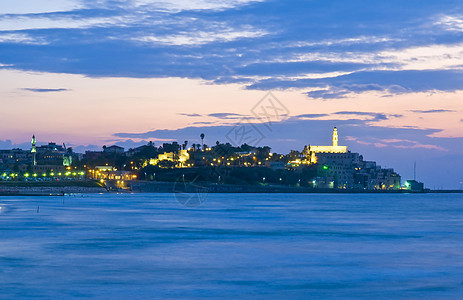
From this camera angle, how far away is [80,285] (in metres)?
23.8

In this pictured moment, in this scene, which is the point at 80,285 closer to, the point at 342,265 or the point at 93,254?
the point at 93,254

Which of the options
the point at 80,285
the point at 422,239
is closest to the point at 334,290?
the point at 80,285

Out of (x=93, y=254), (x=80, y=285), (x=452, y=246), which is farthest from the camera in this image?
(x=452, y=246)

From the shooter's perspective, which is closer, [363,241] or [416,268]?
[416,268]

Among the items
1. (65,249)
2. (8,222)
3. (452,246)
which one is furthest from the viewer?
(8,222)

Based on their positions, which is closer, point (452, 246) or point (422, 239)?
point (452, 246)

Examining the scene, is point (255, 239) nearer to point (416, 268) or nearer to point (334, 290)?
point (416, 268)

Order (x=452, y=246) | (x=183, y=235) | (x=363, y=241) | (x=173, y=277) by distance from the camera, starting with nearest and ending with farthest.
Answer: (x=173, y=277)
(x=452, y=246)
(x=363, y=241)
(x=183, y=235)

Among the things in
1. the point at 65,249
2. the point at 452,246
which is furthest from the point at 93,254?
the point at 452,246

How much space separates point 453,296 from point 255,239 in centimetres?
2022

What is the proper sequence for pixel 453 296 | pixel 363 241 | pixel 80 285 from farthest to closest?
1. pixel 363 241
2. pixel 80 285
3. pixel 453 296

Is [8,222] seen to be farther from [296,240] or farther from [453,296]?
[453,296]

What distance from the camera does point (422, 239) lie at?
140ft

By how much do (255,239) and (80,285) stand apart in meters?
19.0
